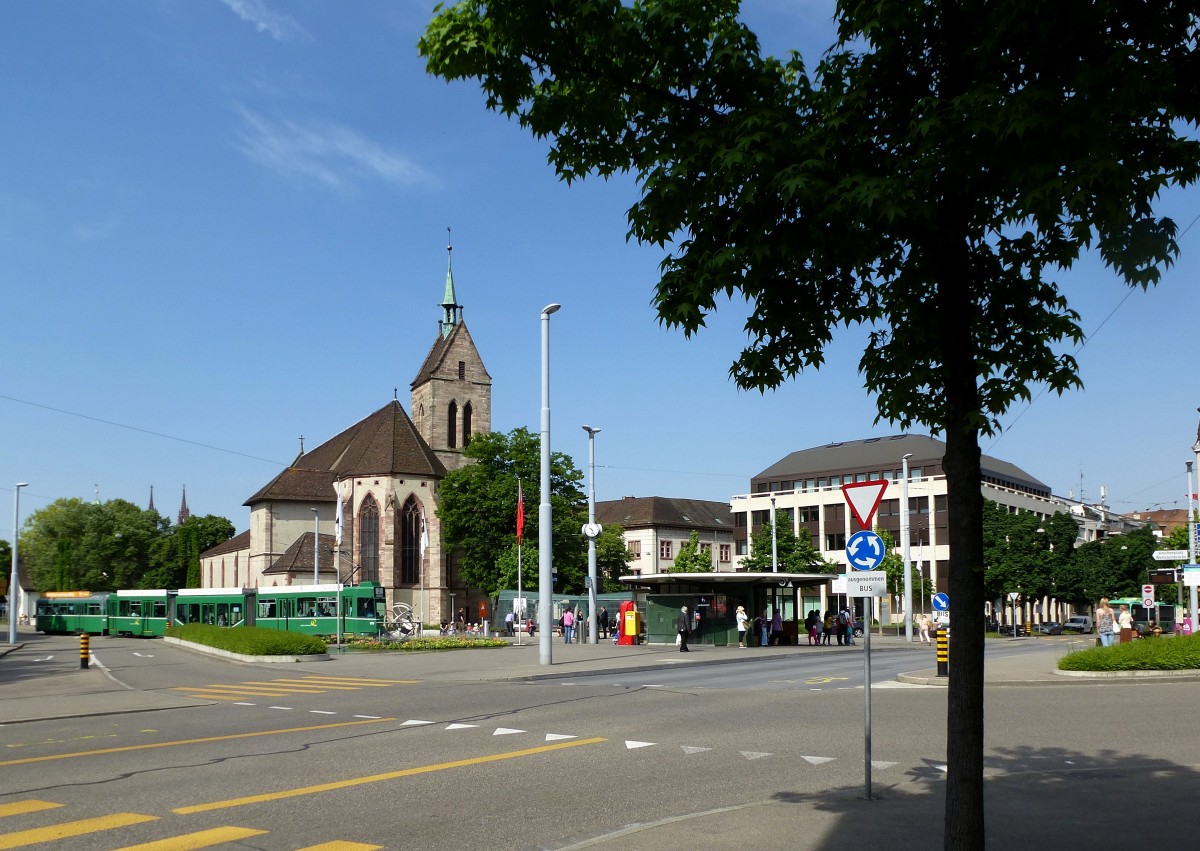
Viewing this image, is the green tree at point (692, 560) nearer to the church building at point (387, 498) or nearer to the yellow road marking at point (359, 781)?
the church building at point (387, 498)

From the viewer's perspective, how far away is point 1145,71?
17.2ft

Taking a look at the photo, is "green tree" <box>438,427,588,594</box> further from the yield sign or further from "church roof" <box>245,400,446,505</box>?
the yield sign

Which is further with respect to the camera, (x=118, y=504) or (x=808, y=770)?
(x=118, y=504)

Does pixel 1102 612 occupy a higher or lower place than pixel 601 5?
lower

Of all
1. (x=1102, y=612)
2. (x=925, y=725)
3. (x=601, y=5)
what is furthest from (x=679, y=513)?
(x=601, y=5)

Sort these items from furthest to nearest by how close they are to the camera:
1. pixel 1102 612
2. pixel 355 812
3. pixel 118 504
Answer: pixel 118 504 < pixel 1102 612 < pixel 355 812

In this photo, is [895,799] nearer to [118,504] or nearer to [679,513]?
[679,513]

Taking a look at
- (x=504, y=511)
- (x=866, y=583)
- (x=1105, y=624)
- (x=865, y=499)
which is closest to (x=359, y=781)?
(x=866, y=583)

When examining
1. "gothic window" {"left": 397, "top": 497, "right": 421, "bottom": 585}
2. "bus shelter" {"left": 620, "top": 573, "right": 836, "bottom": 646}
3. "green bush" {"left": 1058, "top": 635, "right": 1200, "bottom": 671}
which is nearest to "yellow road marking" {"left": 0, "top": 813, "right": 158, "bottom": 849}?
"green bush" {"left": 1058, "top": 635, "right": 1200, "bottom": 671}

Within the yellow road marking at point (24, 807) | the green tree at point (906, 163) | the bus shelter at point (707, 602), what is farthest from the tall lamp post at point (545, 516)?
the green tree at point (906, 163)

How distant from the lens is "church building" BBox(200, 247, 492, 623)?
261 ft

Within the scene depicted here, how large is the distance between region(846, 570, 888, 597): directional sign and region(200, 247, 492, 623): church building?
63.6 m

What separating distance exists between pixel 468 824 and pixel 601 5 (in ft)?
19.2

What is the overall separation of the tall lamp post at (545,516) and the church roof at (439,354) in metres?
58.1
